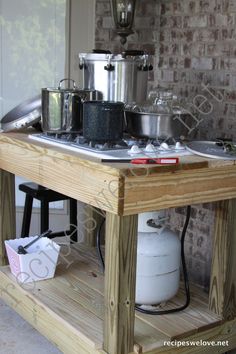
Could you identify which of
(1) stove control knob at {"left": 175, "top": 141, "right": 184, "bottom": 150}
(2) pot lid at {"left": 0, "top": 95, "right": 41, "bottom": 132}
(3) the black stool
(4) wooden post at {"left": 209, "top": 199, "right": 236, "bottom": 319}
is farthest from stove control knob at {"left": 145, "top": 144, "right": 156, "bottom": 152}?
(3) the black stool

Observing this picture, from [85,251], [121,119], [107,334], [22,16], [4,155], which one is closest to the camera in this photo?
[107,334]

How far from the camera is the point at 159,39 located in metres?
3.13

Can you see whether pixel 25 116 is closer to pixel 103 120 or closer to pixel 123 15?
pixel 103 120

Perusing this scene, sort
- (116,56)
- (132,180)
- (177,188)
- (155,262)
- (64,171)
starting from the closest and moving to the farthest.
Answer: (132,180), (177,188), (64,171), (155,262), (116,56)

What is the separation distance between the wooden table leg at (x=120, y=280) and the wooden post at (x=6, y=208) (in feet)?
3.13

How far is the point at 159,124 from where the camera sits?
7.09 ft

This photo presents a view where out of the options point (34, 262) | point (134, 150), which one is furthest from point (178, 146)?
point (34, 262)

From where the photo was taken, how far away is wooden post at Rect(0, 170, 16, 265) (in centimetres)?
261

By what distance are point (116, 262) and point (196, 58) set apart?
1.44 m

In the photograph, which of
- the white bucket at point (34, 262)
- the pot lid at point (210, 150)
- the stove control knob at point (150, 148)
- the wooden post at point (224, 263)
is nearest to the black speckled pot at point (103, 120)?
the stove control knob at point (150, 148)

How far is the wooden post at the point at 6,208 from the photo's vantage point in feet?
8.57

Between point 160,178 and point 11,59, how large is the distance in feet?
6.35

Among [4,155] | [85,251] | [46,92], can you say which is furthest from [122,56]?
[85,251]

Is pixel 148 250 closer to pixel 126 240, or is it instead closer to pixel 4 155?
pixel 126 240
